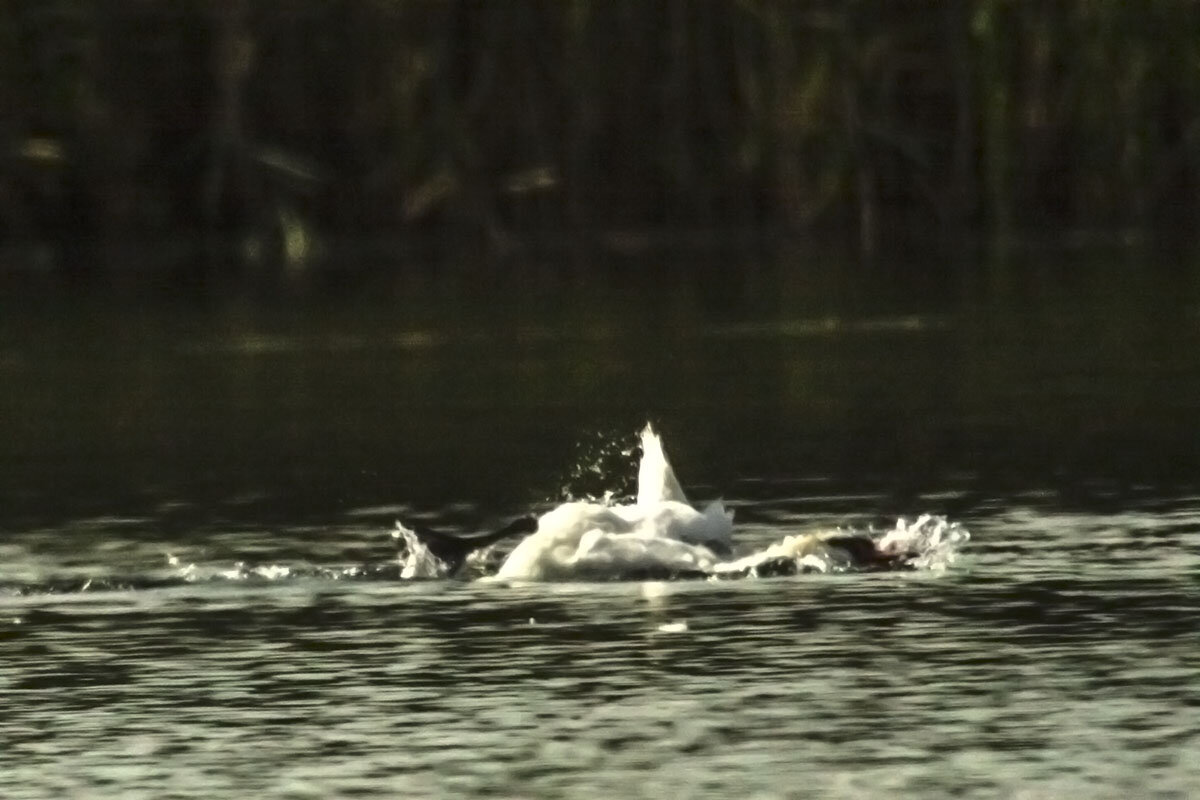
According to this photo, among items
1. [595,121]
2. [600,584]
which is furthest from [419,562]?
[595,121]

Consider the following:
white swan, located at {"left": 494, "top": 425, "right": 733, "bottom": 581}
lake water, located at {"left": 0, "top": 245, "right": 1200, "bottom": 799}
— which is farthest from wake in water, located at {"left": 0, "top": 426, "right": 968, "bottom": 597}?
lake water, located at {"left": 0, "top": 245, "right": 1200, "bottom": 799}

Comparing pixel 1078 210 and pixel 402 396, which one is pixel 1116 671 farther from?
pixel 1078 210

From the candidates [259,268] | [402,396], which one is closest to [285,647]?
[402,396]

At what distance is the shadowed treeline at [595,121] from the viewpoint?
5306cm

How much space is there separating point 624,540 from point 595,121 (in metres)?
36.0

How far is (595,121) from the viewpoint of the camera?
180 ft

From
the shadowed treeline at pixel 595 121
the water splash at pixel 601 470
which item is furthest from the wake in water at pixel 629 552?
the shadowed treeline at pixel 595 121

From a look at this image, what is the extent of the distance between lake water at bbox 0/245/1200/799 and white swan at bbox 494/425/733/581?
164mm

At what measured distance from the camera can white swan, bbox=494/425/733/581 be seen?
19.2m

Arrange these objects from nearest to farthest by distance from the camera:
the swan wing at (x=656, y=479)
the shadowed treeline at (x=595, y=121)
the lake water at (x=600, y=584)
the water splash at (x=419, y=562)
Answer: the lake water at (x=600, y=584) → the swan wing at (x=656, y=479) → the water splash at (x=419, y=562) → the shadowed treeline at (x=595, y=121)

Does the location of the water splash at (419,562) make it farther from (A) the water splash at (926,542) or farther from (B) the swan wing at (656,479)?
(A) the water splash at (926,542)

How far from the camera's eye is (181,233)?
55.9 m

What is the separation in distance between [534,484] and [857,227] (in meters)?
29.5

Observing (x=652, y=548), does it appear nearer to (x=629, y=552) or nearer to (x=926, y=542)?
(x=629, y=552)
